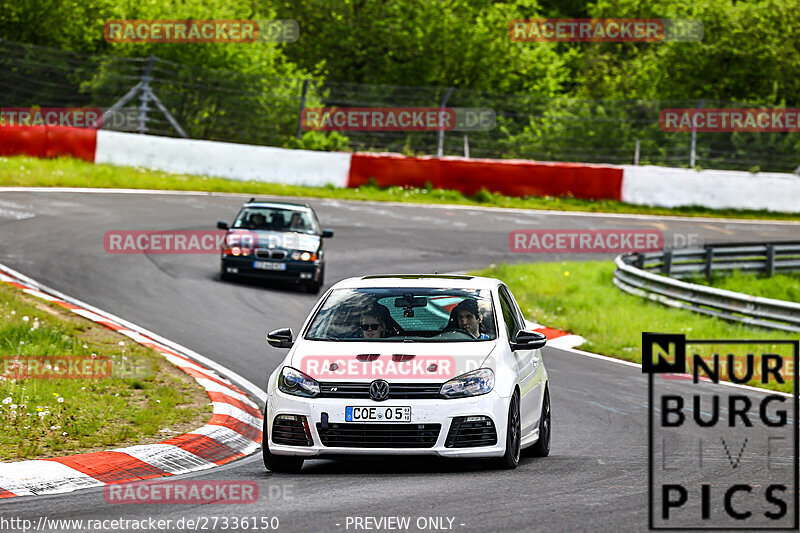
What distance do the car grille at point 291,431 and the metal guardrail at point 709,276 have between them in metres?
10.9

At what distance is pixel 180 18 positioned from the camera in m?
36.8

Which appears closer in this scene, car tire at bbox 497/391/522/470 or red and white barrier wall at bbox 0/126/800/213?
car tire at bbox 497/391/522/470

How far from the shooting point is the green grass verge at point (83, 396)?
366 inches

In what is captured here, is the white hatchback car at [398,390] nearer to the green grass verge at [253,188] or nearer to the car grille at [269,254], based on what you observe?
the car grille at [269,254]

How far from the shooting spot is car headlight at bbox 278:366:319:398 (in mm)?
8105

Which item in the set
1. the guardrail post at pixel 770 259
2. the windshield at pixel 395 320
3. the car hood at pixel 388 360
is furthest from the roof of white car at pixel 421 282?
the guardrail post at pixel 770 259

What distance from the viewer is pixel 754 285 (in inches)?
947

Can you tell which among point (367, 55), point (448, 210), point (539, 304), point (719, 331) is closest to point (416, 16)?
point (367, 55)

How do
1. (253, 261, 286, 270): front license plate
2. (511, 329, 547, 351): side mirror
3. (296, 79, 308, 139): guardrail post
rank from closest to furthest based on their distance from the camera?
(511, 329, 547, 351): side mirror < (253, 261, 286, 270): front license plate < (296, 79, 308, 139): guardrail post

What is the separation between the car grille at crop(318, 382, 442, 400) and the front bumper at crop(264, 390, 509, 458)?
36 mm

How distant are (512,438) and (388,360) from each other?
102cm

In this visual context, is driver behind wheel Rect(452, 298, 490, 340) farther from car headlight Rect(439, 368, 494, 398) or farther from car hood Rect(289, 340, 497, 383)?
car headlight Rect(439, 368, 494, 398)

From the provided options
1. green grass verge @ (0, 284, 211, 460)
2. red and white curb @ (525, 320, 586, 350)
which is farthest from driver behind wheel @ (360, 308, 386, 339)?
red and white curb @ (525, 320, 586, 350)

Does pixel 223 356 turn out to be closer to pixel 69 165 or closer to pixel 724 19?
pixel 69 165
